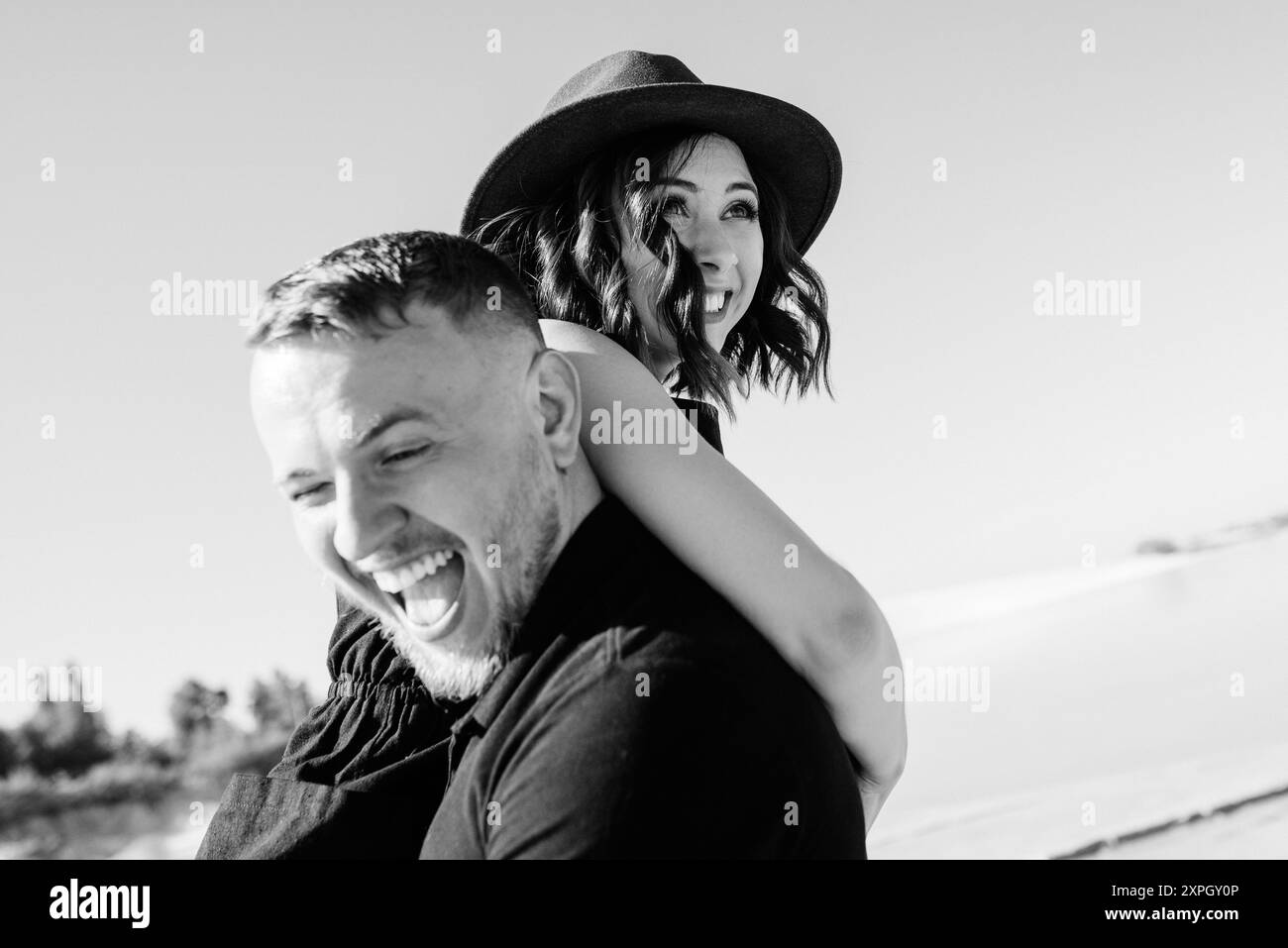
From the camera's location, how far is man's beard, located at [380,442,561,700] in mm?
1714

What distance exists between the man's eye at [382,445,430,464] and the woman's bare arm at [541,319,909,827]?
32 centimetres

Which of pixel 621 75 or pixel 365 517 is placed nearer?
pixel 365 517

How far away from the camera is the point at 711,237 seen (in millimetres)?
2656

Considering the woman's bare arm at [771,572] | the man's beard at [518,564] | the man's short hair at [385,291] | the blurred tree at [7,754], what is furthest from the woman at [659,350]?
the blurred tree at [7,754]

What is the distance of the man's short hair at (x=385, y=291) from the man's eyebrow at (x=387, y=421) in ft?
0.36

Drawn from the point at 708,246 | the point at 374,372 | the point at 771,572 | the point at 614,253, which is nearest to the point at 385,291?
the point at 374,372

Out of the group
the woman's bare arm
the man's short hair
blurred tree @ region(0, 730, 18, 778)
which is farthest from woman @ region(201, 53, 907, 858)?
blurred tree @ region(0, 730, 18, 778)

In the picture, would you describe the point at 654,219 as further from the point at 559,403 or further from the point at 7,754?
the point at 7,754

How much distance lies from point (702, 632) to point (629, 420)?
45 cm

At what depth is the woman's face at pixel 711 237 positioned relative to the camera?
8.48 feet

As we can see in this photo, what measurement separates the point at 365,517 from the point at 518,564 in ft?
0.69

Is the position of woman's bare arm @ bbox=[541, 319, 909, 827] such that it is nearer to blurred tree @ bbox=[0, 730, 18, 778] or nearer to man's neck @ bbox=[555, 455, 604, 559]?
man's neck @ bbox=[555, 455, 604, 559]

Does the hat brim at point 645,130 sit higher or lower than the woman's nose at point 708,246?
higher

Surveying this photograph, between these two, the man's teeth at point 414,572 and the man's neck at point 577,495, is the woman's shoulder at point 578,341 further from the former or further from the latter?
the man's teeth at point 414,572
